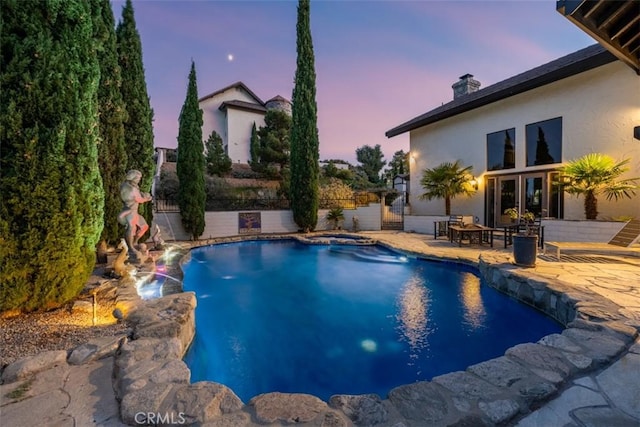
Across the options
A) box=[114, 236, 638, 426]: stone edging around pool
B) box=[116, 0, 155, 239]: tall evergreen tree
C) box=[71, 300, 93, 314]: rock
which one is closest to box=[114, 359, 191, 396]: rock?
box=[114, 236, 638, 426]: stone edging around pool

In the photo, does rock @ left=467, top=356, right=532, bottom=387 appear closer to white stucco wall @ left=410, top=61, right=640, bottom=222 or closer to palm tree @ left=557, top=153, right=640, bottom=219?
palm tree @ left=557, top=153, right=640, bottom=219

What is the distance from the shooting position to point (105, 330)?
2.80 metres

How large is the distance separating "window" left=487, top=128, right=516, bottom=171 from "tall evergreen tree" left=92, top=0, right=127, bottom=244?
40.5ft

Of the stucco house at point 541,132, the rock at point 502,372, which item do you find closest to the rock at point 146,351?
the rock at point 502,372

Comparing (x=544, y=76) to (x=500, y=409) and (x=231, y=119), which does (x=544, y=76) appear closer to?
(x=500, y=409)

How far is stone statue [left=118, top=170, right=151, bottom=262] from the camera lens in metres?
4.70

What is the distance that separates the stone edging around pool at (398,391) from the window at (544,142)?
27.8 feet

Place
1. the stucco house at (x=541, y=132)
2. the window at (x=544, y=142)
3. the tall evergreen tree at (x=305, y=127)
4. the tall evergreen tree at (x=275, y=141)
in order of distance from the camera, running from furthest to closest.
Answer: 1. the tall evergreen tree at (x=275, y=141)
2. the tall evergreen tree at (x=305, y=127)
3. the window at (x=544, y=142)
4. the stucco house at (x=541, y=132)

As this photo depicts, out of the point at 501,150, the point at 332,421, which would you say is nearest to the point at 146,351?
the point at 332,421

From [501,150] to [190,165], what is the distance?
12.2 meters

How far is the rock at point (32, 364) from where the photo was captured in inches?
79.3

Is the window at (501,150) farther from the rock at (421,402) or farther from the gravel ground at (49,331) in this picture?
the gravel ground at (49,331)

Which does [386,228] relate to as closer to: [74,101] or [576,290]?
[576,290]

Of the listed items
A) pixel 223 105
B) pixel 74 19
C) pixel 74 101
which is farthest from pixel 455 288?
pixel 223 105
